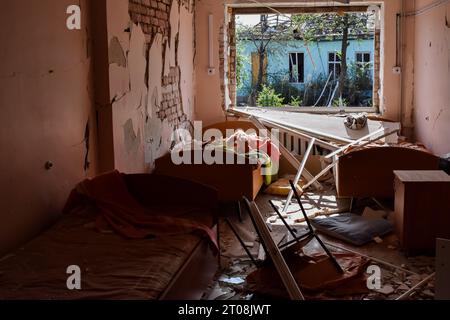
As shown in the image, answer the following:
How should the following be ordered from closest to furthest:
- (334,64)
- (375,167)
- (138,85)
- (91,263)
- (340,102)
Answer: (91,263), (138,85), (375,167), (340,102), (334,64)

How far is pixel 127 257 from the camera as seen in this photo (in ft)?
9.14

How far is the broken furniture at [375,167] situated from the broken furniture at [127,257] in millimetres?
1876

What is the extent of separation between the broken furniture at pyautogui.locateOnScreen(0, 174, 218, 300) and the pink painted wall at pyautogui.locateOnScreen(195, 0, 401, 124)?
12.2ft

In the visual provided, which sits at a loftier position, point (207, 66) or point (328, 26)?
point (328, 26)

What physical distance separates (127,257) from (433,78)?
4597 mm

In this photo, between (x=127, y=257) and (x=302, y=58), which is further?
(x=302, y=58)

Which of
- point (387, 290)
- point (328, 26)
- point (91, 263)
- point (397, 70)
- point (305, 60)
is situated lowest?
point (387, 290)

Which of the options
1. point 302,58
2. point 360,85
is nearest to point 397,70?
point 360,85

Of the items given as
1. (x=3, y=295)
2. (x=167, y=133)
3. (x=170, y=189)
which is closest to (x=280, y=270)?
(x=170, y=189)

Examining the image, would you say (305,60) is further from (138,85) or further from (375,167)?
(138,85)

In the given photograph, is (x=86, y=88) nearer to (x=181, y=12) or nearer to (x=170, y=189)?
(x=170, y=189)

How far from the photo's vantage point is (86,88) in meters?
3.90

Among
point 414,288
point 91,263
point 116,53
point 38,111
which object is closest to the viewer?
point 91,263

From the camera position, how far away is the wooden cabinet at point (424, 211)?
4.04 m
